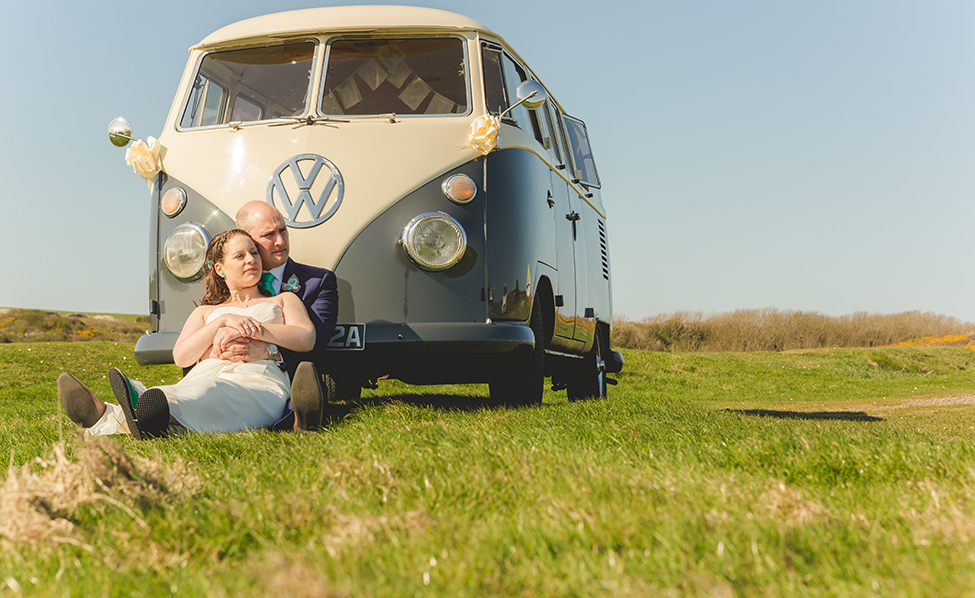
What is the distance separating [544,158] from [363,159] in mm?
1559

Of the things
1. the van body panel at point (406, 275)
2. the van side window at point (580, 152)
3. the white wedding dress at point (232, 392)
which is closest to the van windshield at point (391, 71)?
the van body panel at point (406, 275)

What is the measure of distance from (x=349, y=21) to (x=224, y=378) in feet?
8.30

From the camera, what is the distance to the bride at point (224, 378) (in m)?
3.89

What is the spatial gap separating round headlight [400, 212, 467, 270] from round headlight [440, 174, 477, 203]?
129 millimetres

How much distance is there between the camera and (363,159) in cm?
498

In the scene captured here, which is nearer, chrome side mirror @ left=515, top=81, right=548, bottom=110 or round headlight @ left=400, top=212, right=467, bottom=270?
round headlight @ left=400, top=212, right=467, bottom=270

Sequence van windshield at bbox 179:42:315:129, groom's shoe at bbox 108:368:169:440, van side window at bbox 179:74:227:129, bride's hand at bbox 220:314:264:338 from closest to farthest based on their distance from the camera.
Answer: groom's shoe at bbox 108:368:169:440, bride's hand at bbox 220:314:264:338, van windshield at bbox 179:42:315:129, van side window at bbox 179:74:227:129

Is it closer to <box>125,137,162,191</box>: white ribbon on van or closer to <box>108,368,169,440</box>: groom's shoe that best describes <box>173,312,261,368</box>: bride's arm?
<box>108,368,169,440</box>: groom's shoe

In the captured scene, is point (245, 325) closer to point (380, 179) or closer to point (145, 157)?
point (380, 179)

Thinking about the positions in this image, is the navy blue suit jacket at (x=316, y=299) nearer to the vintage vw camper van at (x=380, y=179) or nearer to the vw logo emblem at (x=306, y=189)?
the vintage vw camper van at (x=380, y=179)

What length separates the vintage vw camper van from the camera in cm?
489

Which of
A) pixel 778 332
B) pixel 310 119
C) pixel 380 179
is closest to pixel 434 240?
pixel 380 179

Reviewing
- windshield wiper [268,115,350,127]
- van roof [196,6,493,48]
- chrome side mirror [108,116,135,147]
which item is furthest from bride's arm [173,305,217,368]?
van roof [196,6,493,48]

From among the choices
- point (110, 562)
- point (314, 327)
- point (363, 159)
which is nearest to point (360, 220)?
point (363, 159)
